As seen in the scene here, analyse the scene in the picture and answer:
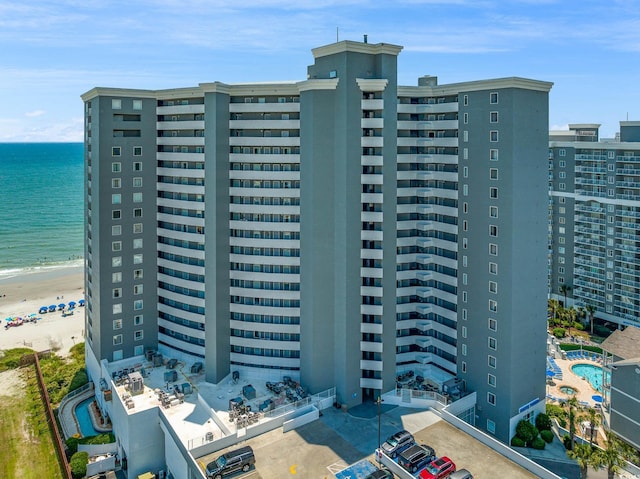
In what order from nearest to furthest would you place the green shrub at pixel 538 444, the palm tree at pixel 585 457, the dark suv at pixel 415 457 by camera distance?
the dark suv at pixel 415 457 < the palm tree at pixel 585 457 < the green shrub at pixel 538 444

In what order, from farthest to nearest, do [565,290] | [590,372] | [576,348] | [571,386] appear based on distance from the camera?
[565,290] → [576,348] → [590,372] → [571,386]

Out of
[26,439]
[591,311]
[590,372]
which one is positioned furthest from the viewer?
[591,311]

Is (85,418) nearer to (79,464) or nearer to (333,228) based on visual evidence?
(79,464)

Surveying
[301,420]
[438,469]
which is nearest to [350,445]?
[301,420]

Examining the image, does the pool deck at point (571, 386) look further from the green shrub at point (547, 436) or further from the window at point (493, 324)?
the window at point (493, 324)

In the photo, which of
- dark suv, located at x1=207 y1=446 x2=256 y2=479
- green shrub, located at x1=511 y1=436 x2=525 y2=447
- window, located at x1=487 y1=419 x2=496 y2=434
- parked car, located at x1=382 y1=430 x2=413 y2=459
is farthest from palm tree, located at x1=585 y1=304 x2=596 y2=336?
dark suv, located at x1=207 y1=446 x2=256 y2=479

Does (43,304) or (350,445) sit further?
(43,304)

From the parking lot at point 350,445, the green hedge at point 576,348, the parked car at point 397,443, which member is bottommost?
the green hedge at point 576,348

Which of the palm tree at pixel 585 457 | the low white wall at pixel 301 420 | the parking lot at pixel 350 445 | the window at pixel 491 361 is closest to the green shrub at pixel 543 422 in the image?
the window at pixel 491 361
